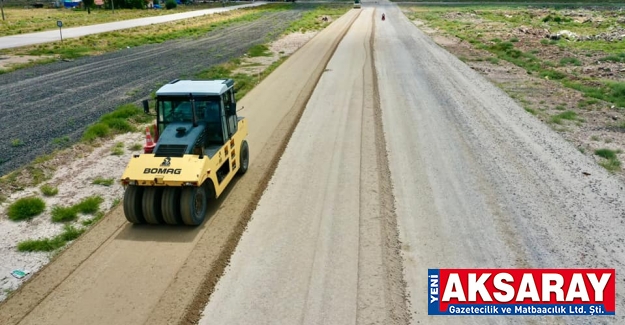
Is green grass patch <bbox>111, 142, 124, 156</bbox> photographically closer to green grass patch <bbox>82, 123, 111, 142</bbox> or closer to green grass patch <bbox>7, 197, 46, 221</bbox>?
green grass patch <bbox>82, 123, 111, 142</bbox>

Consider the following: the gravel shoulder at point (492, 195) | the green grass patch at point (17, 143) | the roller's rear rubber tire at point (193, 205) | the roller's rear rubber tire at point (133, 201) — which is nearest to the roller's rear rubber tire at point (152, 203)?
the roller's rear rubber tire at point (133, 201)

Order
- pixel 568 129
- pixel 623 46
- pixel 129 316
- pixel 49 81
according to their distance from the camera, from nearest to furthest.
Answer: pixel 129 316 → pixel 568 129 → pixel 49 81 → pixel 623 46

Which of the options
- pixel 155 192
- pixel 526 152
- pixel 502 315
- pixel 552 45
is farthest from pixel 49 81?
pixel 552 45

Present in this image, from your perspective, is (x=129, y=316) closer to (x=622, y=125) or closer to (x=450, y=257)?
(x=450, y=257)

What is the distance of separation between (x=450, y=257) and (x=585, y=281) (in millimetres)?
2321

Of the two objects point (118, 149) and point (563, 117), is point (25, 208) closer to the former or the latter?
point (118, 149)

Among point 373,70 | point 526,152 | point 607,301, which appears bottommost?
point 607,301

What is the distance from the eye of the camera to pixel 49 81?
24906 mm

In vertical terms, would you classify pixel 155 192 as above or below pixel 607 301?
above

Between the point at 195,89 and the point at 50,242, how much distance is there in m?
4.42

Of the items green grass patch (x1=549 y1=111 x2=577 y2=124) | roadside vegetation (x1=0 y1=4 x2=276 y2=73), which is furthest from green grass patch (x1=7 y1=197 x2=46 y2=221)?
roadside vegetation (x1=0 y1=4 x2=276 y2=73)

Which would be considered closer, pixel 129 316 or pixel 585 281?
pixel 129 316

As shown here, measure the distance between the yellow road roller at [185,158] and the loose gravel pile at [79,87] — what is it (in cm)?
590

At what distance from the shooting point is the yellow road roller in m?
9.11
